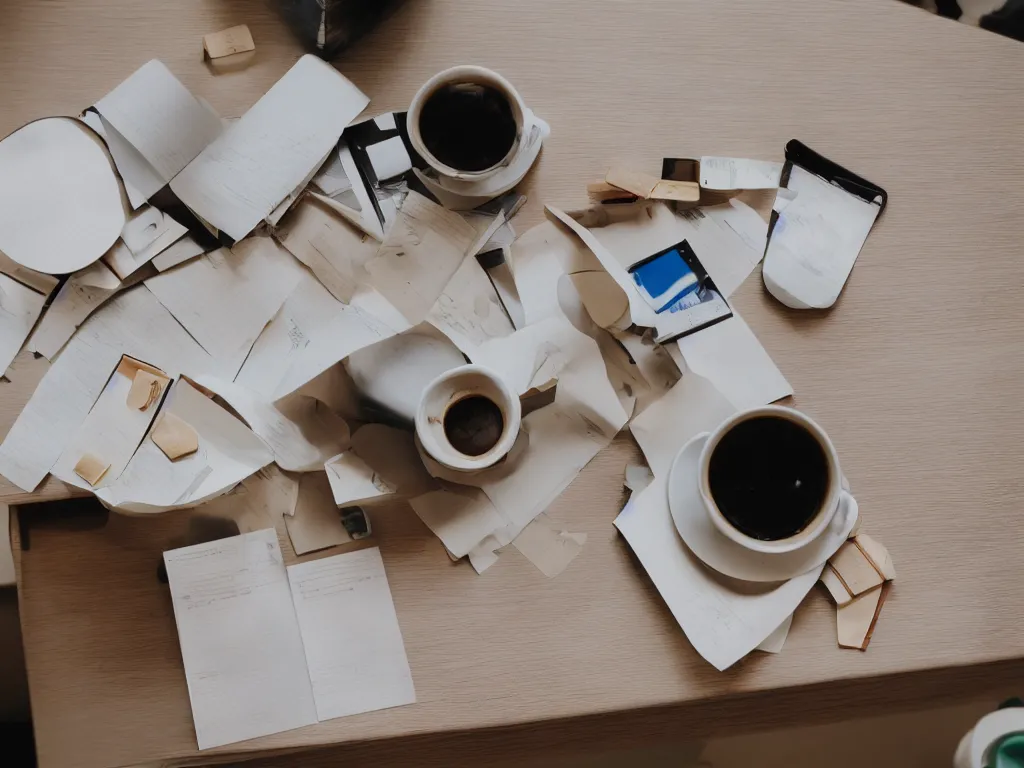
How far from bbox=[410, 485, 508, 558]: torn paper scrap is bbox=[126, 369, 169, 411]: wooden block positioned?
23 cm

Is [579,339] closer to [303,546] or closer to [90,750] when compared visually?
[303,546]

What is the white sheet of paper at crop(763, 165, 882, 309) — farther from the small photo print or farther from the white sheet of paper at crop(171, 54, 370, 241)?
the white sheet of paper at crop(171, 54, 370, 241)

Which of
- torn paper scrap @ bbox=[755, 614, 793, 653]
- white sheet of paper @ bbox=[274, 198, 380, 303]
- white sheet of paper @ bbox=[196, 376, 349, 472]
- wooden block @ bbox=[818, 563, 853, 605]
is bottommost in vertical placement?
torn paper scrap @ bbox=[755, 614, 793, 653]

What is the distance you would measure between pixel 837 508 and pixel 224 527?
19.6 inches

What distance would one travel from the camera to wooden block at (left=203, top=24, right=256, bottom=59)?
718mm

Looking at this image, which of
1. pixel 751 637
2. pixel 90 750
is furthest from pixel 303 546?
pixel 751 637

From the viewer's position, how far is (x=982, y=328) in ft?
2.47

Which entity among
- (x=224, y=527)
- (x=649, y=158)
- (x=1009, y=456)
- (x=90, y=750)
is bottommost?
(x=90, y=750)

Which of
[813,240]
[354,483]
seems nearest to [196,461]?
[354,483]

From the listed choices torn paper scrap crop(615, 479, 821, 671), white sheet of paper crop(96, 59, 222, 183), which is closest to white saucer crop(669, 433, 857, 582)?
torn paper scrap crop(615, 479, 821, 671)

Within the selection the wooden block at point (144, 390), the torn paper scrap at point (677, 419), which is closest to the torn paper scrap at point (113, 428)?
the wooden block at point (144, 390)

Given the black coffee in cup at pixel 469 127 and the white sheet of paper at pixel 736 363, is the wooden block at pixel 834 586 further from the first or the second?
the black coffee in cup at pixel 469 127

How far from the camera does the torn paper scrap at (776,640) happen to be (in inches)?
27.3

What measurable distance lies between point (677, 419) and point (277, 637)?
1.23ft
